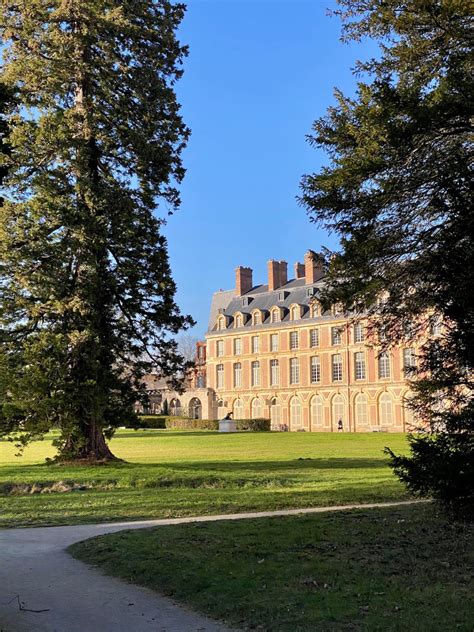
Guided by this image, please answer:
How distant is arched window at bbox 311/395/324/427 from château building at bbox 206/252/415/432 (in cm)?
9

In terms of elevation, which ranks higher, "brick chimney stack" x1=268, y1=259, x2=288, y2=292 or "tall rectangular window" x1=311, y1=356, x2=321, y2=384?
"brick chimney stack" x1=268, y1=259, x2=288, y2=292

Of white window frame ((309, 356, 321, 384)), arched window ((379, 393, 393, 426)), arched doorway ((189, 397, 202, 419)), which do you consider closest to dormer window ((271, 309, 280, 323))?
white window frame ((309, 356, 321, 384))

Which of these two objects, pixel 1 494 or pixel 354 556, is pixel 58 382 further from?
pixel 354 556

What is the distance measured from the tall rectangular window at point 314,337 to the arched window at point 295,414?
5.68 meters

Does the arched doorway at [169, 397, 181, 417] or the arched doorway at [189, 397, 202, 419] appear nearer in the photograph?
the arched doorway at [189, 397, 202, 419]

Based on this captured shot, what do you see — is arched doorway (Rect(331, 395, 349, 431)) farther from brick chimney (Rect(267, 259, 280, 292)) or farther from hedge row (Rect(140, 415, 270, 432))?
brick chimney (Rect(267, 259, 280, 292))

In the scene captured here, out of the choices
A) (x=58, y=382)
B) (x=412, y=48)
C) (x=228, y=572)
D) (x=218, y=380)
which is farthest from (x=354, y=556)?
(x=218, y=380)

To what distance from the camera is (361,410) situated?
199 feet

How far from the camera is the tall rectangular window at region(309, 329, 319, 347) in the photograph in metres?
64.4

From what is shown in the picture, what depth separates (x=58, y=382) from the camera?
18.6 m

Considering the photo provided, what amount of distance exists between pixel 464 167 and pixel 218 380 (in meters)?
67.2

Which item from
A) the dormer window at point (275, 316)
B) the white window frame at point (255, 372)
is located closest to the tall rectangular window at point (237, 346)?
the white window frame at point (255, 372)

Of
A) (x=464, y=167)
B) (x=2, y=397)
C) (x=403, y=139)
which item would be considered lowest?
(x=2, y=397)

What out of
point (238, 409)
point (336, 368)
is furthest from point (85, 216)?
point (238, 409)
